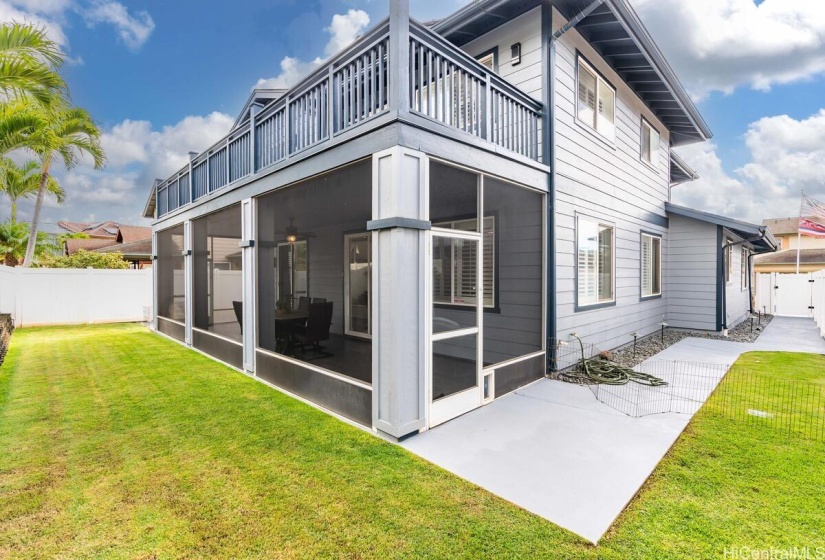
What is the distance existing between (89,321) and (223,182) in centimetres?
888

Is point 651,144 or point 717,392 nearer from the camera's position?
point 717,392

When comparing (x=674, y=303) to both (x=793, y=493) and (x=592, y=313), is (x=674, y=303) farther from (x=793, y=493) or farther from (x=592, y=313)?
(x=793, y=493)

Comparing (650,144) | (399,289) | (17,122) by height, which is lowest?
(399,289)

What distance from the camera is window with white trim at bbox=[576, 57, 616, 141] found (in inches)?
248

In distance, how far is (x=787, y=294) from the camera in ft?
44.2

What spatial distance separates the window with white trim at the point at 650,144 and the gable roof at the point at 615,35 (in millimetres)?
454

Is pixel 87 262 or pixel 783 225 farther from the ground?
pixel 783 225

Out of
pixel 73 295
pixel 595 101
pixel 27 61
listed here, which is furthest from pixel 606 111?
pixel 73 295

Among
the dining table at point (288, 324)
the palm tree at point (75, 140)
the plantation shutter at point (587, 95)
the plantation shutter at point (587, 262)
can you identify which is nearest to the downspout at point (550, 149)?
the plantation shutter at point (587, 262)

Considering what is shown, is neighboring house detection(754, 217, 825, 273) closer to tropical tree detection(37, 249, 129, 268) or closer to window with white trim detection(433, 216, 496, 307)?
window with white trim detection(433, 216, 496, 307)

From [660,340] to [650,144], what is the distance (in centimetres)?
466

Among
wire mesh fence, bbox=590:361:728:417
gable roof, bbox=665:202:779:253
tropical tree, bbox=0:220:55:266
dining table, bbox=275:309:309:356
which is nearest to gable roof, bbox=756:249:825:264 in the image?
gable roof, bbox=665:202:779:253

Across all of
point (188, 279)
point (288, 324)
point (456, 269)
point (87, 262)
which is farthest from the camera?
point (87, 262)

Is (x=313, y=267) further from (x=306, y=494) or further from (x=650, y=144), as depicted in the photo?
(x=650, y=144)
